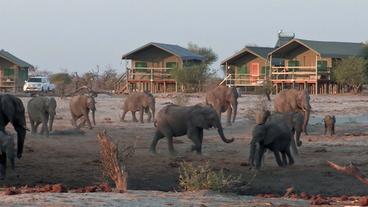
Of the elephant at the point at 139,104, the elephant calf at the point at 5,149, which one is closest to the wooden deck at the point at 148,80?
the elephant at the point at 139,104

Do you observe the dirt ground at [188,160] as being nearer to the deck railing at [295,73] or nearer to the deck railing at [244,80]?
the deck railing at [295,73]

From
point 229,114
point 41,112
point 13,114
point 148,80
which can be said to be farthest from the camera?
point 148,80

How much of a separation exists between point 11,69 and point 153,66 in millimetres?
11653

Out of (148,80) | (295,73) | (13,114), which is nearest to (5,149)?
(13,114)

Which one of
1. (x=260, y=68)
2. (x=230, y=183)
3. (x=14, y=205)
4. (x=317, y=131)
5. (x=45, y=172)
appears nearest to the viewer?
(x=14, y=205)

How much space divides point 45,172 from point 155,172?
7.20 ft

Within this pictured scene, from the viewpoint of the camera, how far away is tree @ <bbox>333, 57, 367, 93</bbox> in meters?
61.7

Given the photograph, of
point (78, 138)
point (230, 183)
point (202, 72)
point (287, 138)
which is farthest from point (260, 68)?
point (230, 183)

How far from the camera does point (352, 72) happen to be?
6150 cm

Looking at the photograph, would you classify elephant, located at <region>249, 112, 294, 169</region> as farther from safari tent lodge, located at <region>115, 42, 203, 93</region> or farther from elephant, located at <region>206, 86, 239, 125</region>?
safari tent lodge, located at <region>115, 42, 203, 93</region>

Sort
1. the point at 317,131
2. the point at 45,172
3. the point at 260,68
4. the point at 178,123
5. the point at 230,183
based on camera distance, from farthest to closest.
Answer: the point at 260,68, the point at 317,131, the point at 178,123, the point at 45,172, the point at 230,183

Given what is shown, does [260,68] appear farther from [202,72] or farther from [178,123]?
[178,123]

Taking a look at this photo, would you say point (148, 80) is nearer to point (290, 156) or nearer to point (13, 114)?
point (13, 114)

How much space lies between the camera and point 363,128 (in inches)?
1208
